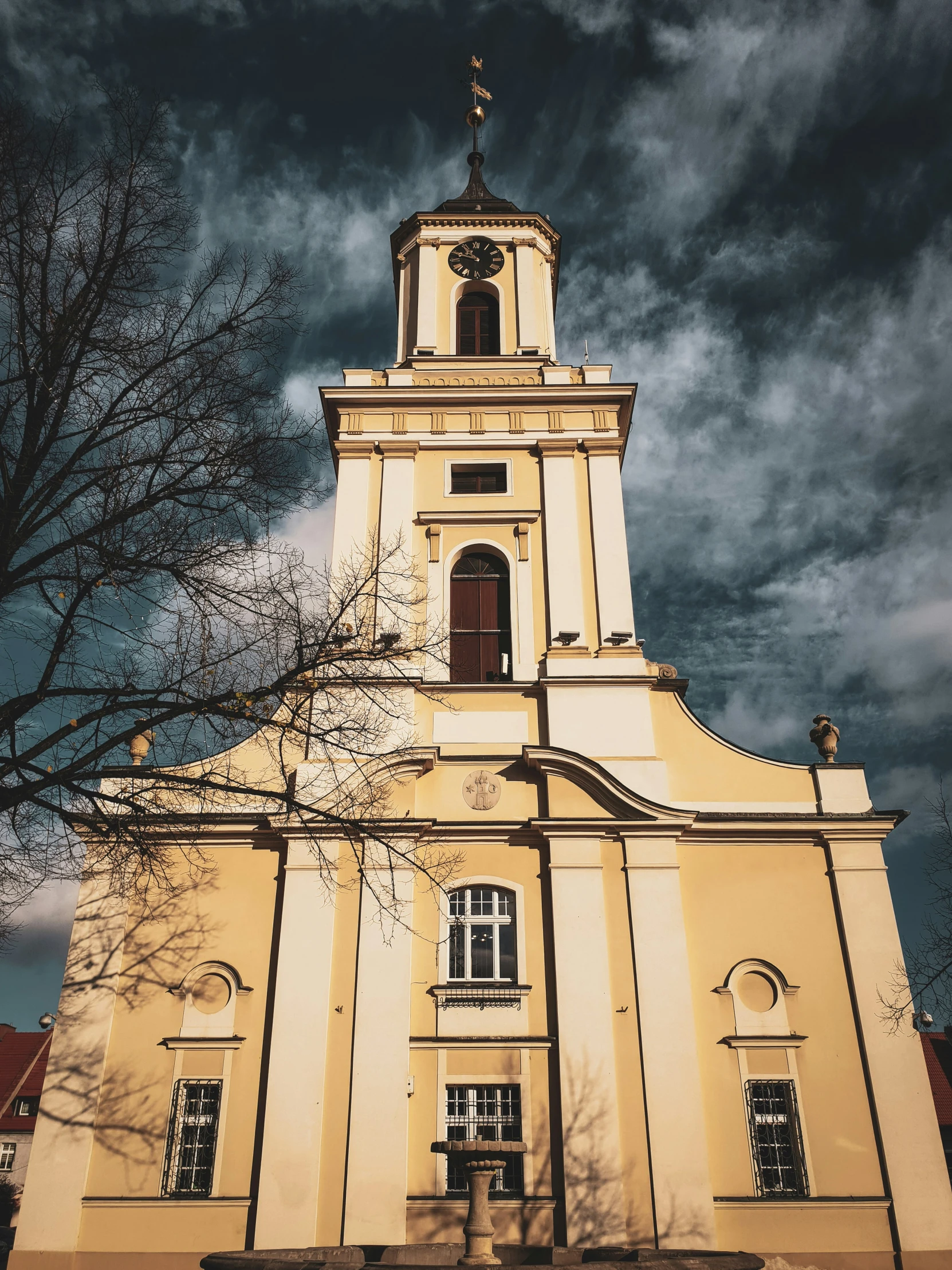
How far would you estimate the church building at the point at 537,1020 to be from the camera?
12586mm

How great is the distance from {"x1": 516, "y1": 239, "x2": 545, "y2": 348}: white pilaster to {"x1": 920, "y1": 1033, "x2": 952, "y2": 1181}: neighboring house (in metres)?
19.2

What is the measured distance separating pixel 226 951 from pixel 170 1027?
1.14m

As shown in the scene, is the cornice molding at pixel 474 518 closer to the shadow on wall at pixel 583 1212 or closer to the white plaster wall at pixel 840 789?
the white plaster wall at pixel 840 789

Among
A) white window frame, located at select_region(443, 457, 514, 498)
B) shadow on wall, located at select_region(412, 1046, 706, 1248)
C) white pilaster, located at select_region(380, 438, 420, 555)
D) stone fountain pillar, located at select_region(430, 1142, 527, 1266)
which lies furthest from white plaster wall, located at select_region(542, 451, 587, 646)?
stone fountain pillar, located at select_region(430, 1142, 527, 1266)

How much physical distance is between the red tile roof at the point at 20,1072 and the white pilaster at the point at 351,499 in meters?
25.0

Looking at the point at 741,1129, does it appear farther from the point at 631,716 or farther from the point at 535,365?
the point at 535,365

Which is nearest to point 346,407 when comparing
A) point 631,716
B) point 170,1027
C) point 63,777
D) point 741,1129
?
point 631,716

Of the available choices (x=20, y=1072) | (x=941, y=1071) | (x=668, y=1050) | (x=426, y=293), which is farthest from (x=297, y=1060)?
(x=20, y=1072)

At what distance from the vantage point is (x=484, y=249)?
22.0 meters

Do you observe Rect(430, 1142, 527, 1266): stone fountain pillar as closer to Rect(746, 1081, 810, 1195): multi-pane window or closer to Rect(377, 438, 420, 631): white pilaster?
Rect(746, 1081, 810, 1195): multi-pane window

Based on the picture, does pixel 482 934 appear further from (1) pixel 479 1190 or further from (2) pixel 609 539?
(2) pixel 609 539

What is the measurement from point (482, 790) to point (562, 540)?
185 inches

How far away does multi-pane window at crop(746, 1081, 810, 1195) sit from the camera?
1297 cm

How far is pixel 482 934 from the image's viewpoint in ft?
46.7
